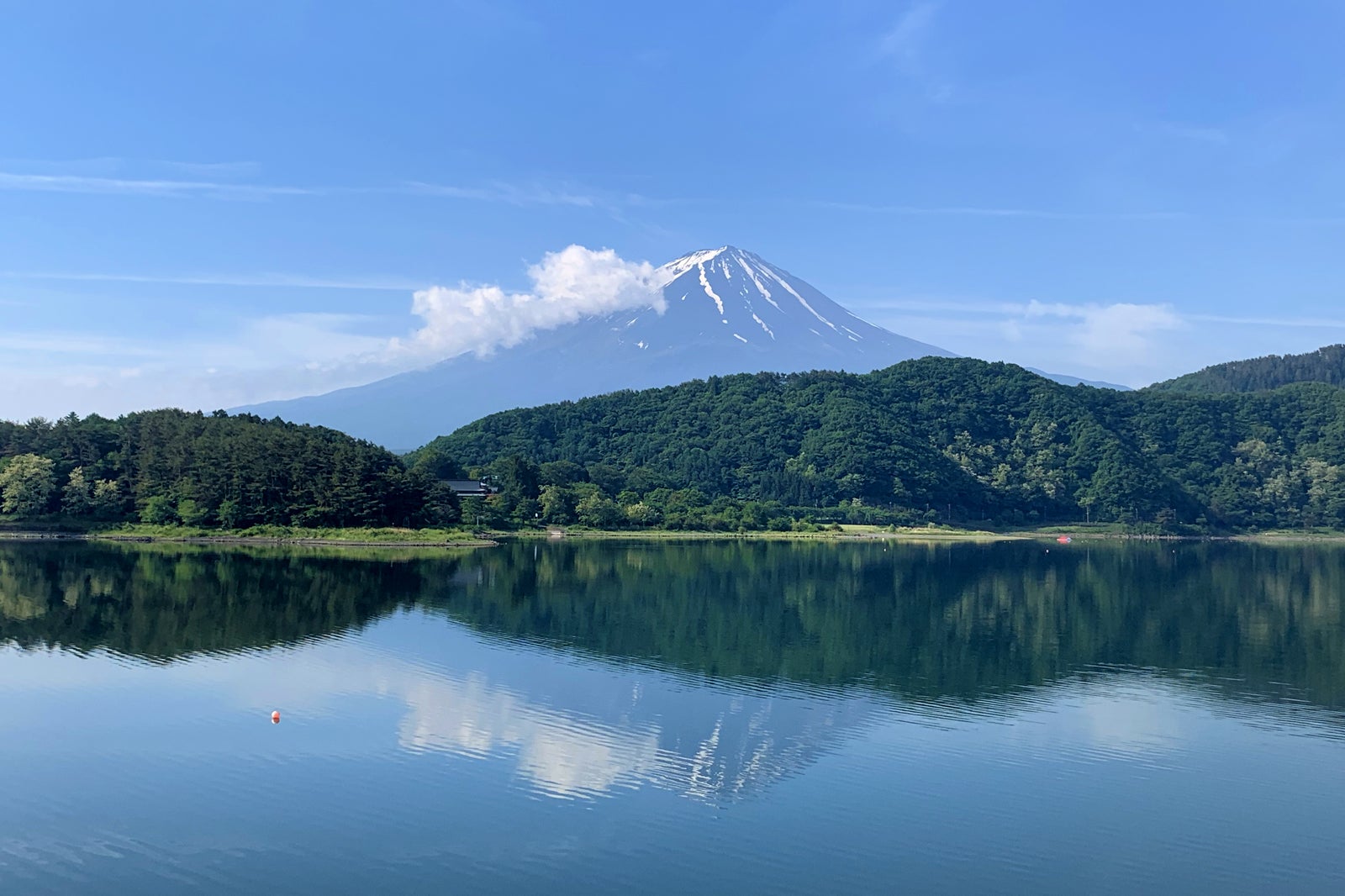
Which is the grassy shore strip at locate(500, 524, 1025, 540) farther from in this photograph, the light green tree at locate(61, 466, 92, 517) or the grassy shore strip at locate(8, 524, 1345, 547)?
the light green tree at locate(61, 466, 92, 517)

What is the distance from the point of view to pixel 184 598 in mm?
38156

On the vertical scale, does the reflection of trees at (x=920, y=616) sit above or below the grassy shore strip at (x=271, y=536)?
below

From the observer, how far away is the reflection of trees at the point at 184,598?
30.2 m

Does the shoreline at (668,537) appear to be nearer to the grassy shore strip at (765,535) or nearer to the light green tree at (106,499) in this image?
the grassy shore strip at (765,535)

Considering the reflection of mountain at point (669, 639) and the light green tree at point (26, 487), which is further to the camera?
the light green tree at point (26, 487)

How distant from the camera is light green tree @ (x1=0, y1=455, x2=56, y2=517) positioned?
7050cm

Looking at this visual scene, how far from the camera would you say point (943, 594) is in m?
47.2

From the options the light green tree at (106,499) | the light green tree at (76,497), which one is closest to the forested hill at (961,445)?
the light green tree at (106,499)

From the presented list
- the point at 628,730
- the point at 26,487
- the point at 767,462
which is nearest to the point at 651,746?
the point at 628,730

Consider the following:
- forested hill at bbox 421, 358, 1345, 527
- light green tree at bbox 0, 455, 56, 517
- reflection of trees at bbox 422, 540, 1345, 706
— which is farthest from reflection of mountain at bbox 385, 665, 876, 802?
forested hill at bbox 421, 358, 1345, 527

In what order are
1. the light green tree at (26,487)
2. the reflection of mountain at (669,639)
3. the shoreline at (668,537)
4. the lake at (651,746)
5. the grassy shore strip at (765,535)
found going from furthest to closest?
the grassy shore strip at (765,535) < the light green tree at (26,487) < the shoreline at (668,537) < the reflection of mountain at (669,639) < the lake at (651,746)

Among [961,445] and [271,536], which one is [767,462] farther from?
[271,536]

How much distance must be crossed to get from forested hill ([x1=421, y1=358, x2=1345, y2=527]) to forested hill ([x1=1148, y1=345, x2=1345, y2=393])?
33.2 m

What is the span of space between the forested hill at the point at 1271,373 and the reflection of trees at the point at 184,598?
159152 millimetres
